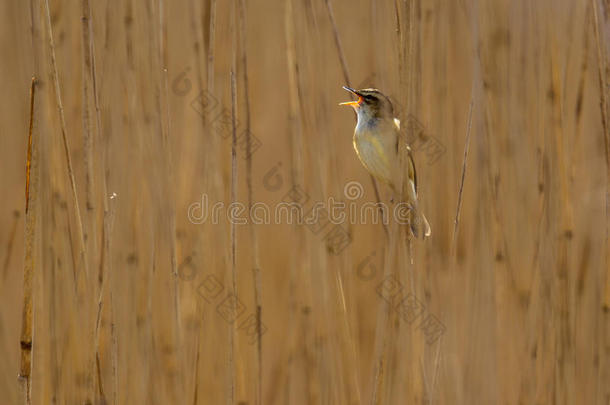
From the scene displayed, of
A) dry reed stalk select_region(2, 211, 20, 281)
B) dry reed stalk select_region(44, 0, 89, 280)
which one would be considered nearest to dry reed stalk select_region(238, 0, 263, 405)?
dry reed stalk select_region(44, 0, 89, 280)

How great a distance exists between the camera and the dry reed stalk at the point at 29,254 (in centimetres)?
127

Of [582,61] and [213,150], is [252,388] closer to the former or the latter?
[213,150]

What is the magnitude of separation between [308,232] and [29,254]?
23.5 inches

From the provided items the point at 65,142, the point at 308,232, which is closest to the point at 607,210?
the point at 308,232

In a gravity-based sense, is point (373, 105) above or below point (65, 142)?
above

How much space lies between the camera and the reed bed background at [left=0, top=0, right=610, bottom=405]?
4.62ft

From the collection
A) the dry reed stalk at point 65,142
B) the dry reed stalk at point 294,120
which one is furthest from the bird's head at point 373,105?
the dry reed stalk at point 65,142

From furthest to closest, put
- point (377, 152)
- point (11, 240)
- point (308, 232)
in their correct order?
point (11, 240) → point (377, 152) → point (308, 232)

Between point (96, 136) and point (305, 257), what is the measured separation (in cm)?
53

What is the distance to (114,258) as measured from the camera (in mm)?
1567

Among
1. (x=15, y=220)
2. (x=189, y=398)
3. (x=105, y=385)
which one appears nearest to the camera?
(x=189, y=398)

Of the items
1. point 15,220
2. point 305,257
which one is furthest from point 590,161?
point 15,220

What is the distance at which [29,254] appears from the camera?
4.17 ft

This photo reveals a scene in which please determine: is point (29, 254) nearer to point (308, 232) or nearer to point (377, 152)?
point (308, 232)
